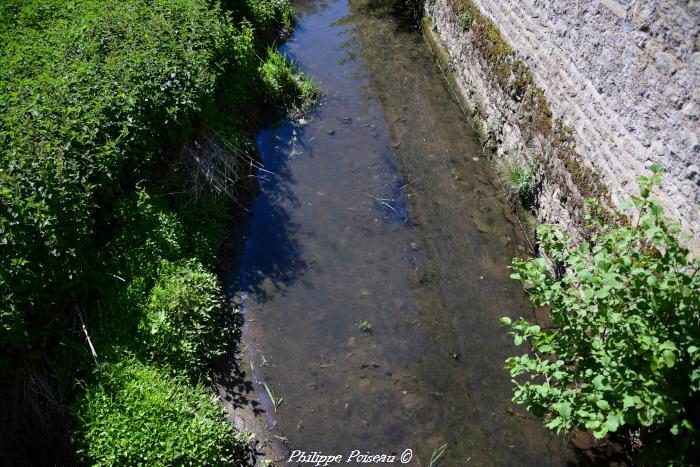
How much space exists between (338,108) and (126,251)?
4.35m

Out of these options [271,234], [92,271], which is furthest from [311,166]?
[92,271]

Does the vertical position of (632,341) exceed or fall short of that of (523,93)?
it falls short

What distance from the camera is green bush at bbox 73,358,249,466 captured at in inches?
176

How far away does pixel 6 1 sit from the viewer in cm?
764

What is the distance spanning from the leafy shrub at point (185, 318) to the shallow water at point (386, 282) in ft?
1.34

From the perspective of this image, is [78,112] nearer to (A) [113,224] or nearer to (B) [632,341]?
(A) [113,224]

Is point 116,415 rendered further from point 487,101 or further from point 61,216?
point 487,101

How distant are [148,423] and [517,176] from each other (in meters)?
4.96

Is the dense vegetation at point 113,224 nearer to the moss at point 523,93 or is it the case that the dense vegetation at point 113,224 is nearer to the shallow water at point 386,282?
the shallow water at point 386,282

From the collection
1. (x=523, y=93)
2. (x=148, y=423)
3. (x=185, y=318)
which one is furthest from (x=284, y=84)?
(x=148, y=423)

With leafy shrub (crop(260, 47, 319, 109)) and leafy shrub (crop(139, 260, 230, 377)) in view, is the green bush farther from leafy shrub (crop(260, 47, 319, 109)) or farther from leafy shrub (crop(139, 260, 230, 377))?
leafy shrub (crop(260, 47, 319, 109))

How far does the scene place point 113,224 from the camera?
5.88 meters

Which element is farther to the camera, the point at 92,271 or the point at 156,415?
the point at 92,271

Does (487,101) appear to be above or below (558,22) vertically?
below
